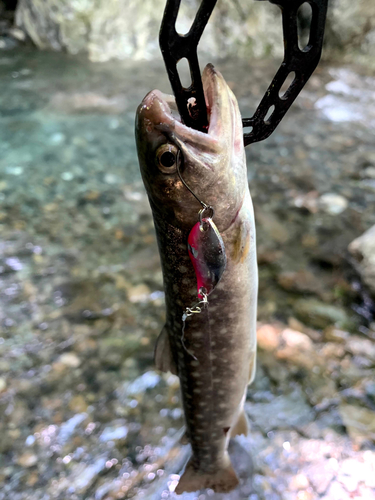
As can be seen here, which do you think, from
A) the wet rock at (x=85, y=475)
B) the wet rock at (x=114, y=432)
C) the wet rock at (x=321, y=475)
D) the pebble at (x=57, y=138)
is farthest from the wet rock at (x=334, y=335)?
the pebble at (x=57, y=138)

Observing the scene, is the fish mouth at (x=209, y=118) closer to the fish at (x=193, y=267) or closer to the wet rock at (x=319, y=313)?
the fish at (x=193, y=267)

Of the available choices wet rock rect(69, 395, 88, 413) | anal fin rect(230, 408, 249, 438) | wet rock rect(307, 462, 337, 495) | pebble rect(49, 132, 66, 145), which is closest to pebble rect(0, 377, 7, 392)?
wet rock rect(69, 395, 88, 413)

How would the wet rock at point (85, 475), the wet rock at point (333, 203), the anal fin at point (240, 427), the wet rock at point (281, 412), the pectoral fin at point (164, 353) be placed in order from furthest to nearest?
the wet rock at point (333, 203) < the wet rock at point (281, 412) < the wet rock at point (85, 475) < the anal fin at point (240, 427) < the pectoral fin at point (164, 353)

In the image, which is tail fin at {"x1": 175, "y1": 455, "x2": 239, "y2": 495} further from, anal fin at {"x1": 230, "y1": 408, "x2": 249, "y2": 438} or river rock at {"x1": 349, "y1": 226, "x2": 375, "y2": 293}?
river rock at {"x1": 349, "y1": 226, "x2": 375, "y2": 293}

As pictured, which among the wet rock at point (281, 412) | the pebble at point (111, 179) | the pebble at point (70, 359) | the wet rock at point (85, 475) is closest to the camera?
the wet rock at point (85, 475)

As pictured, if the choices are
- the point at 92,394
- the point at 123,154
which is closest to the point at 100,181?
the point at 123,154

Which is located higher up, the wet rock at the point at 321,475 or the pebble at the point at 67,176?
the pebble at the point at 67,176

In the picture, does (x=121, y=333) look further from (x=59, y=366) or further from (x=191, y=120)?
(x=191, y=120)

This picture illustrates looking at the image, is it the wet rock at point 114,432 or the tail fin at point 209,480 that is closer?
the tail fin at point 209,480
